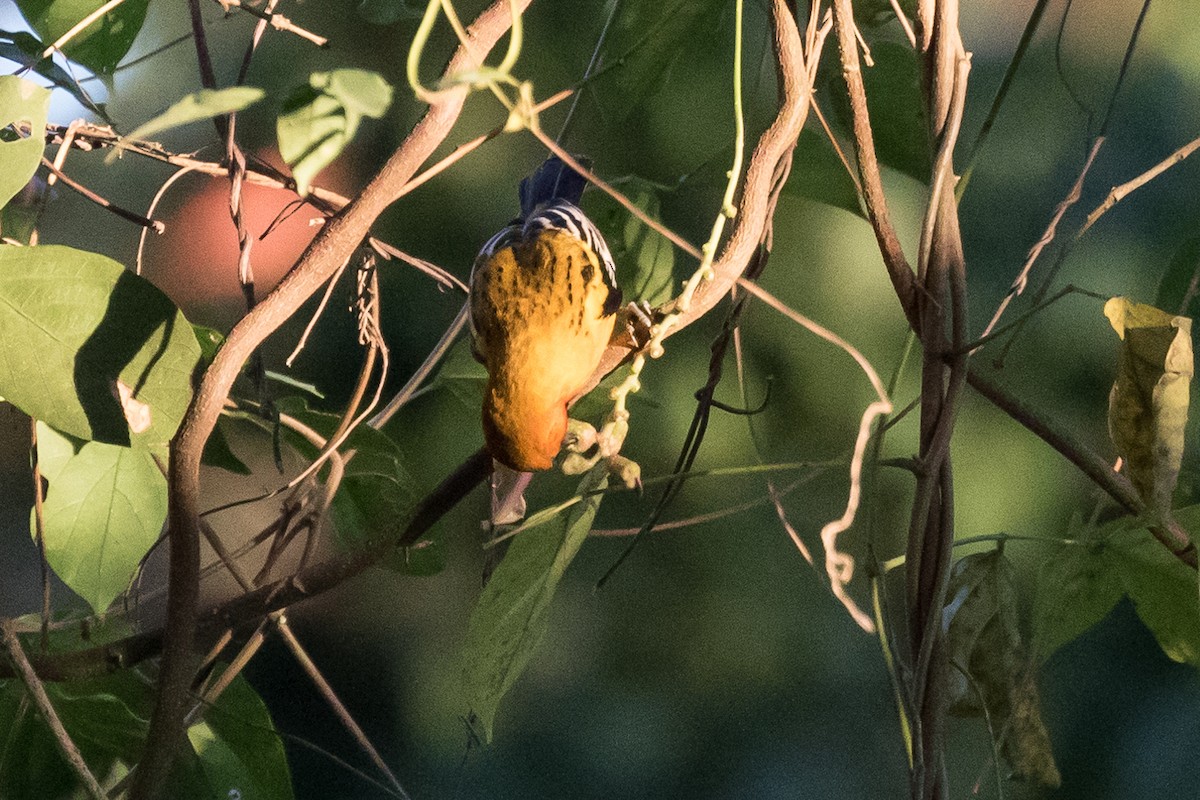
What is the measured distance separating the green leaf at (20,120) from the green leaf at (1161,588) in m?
0.57

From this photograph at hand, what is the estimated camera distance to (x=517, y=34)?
0.39 meters

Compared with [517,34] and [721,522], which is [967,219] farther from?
[517,34]

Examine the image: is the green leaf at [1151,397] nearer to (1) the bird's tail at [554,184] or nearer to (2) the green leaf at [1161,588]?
(2) the green leaf at [1161,588]

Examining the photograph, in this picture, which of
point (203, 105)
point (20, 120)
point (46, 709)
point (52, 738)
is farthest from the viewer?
point (52, 738)

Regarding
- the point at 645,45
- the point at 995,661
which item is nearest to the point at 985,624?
the point at 995,661

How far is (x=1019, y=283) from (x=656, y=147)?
34 cm

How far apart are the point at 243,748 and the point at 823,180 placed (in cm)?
48

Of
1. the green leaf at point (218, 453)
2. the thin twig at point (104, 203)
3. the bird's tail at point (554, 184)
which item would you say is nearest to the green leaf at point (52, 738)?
the green leaf at point (218, 453)

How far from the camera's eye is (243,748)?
658mm

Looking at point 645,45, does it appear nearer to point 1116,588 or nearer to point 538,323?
point 538,323

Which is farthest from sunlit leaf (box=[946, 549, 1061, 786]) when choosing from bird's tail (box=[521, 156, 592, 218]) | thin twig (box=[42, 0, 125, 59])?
thin twig (box=[42, 0, 125, 59])

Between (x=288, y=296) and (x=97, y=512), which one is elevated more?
(x=288, y=296)

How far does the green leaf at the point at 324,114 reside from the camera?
281mm

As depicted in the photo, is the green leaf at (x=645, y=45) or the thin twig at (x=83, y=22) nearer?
the thin twig at (x=83, y=22)
